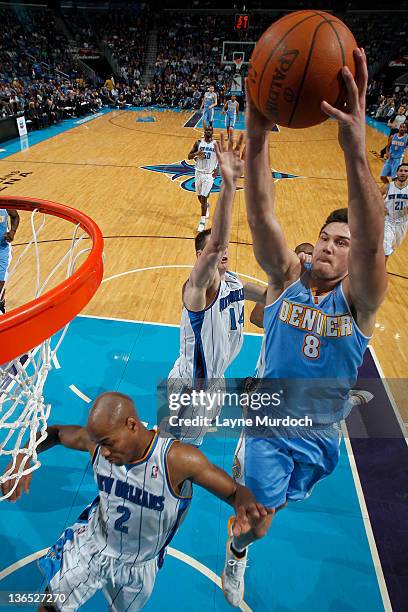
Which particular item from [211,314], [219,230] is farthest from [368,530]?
[219,230]

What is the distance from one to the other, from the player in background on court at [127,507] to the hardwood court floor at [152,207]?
303 centimetres

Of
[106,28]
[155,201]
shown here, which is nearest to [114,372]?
[155,201]

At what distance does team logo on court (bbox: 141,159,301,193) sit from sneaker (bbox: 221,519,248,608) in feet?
31.0

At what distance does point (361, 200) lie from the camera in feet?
Result: 4.63

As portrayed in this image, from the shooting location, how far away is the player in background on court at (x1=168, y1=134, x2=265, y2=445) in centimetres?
249

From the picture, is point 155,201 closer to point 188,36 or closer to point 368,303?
point 368,303

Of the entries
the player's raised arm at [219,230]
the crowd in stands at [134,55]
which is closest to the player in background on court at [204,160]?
the player's raised arm at [219,230]

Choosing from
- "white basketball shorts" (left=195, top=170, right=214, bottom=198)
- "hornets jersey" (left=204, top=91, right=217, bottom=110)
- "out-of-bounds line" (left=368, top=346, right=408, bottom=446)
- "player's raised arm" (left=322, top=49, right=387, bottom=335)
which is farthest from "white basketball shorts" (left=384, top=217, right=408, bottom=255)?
"hornets jersey" (left=204, top=91, right=217, bottom=110)

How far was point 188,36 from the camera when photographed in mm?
31250

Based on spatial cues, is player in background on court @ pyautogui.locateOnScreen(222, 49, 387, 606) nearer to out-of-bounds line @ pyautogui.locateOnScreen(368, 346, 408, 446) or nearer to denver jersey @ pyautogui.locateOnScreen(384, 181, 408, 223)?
out-of-bounds line @ pyautogui.locateOnScreen(368, 346, 408, 446)

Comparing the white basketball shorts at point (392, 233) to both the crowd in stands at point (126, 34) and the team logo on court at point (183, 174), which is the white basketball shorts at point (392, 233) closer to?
the team logo on court at point (183, 174)

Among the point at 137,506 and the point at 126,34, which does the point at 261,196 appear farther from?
the point at 126,34

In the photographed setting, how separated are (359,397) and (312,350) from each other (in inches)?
110

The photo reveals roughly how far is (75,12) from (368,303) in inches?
1464
